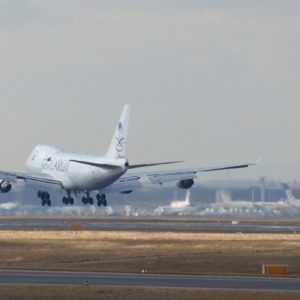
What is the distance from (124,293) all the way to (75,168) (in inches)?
2932

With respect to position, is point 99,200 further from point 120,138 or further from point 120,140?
point 120,140

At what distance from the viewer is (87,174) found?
394ft

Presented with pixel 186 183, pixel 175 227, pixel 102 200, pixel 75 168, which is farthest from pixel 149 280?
pixel 102 200

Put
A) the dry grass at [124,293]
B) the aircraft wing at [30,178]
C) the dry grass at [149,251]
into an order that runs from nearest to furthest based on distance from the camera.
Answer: the dry grass at [124,293], the dry grass at [149,251], the aircraft wing at [30,178]

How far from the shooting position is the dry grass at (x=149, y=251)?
214ft

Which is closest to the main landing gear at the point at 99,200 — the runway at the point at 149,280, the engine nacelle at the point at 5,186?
the engine nacelle at the point at 5,186

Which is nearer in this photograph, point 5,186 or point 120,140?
point 120,140

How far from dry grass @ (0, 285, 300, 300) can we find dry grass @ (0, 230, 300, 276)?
12293mm

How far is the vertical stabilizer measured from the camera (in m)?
118

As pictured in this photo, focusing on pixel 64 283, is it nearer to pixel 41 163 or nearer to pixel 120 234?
pixel 120 234

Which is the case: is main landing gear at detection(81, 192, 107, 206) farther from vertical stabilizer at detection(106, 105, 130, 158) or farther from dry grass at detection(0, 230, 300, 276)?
dry grass at detection(0, 230, 300, 276)

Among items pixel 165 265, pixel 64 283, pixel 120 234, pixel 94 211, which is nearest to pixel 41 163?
pixel 120 234

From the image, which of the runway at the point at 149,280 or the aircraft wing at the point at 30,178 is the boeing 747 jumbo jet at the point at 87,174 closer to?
the aircraft wing at the point at 30,178

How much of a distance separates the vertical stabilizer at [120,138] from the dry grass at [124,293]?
6733cm
